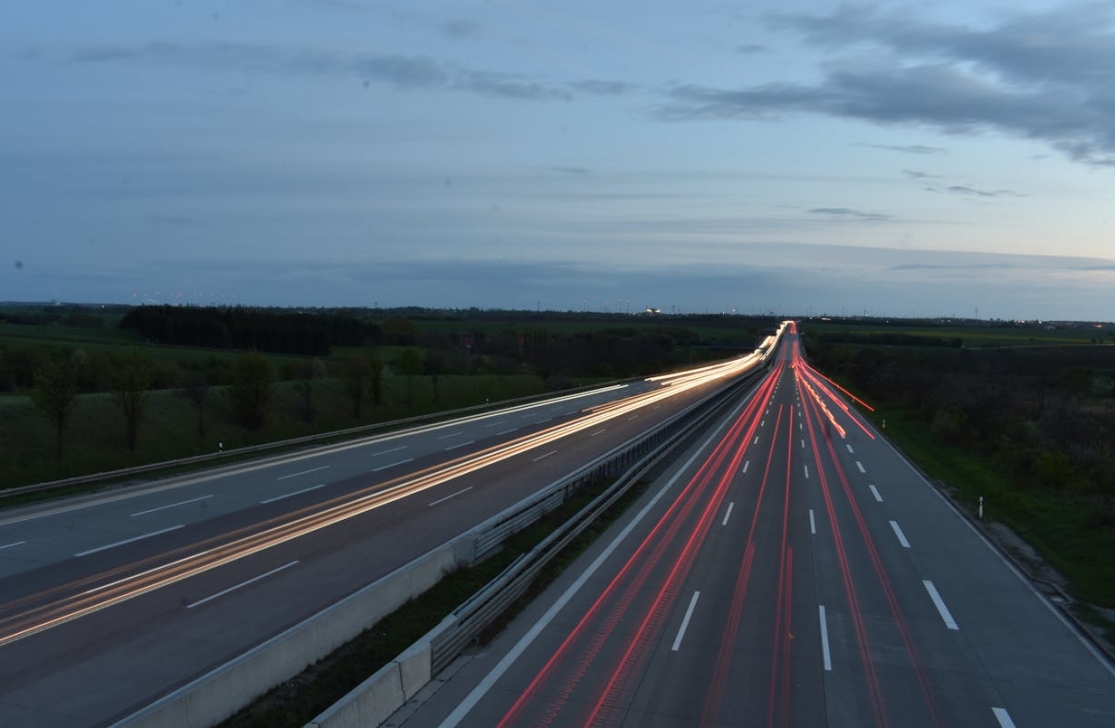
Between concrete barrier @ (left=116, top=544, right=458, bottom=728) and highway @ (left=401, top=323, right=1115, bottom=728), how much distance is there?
1.67 m

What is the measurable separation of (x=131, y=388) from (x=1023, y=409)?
156 ft

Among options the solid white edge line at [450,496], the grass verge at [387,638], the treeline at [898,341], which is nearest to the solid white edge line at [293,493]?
the solid white edge line at [450,496]

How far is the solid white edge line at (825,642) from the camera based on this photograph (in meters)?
12.7

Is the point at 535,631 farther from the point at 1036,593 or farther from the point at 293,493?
the point at 293,493

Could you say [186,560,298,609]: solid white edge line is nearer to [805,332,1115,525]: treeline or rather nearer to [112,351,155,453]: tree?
[805,332,1115,525]: treeline

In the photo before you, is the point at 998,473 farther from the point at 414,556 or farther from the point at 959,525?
the point at 414,556

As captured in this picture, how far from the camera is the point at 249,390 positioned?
4419cm

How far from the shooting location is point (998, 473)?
3222 centimetres

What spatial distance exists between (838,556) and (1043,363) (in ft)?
285

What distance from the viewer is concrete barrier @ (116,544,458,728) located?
905cm

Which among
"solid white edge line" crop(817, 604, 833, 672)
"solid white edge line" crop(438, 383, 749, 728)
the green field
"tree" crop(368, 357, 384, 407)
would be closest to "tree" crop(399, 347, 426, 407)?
the green field

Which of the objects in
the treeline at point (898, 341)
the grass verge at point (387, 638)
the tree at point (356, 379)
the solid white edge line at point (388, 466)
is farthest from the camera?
the treeline at point (898, 341)

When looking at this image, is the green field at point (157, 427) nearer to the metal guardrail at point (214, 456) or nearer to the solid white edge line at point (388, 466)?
the metal guardrail at point (214, 456)

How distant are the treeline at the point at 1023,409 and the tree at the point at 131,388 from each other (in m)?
33.1
